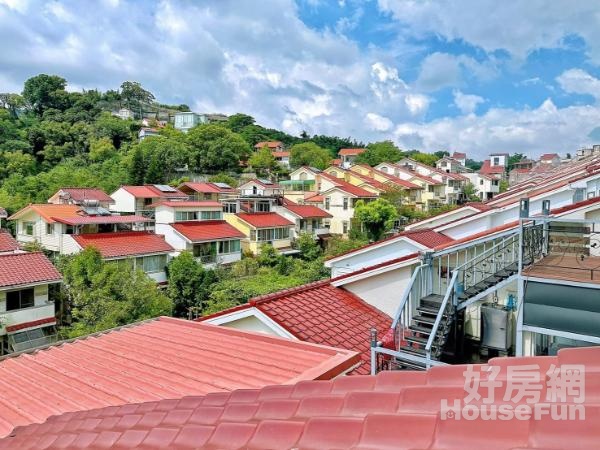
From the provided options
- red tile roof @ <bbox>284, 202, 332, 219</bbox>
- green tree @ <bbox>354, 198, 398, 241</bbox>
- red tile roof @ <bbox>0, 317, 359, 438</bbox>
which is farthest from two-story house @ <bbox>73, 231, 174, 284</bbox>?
red tile roof @ <bbox>0, 317, 359, 438</bbox>

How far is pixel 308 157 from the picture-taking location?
66.3 metres

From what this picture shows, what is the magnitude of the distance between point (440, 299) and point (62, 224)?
25239mm

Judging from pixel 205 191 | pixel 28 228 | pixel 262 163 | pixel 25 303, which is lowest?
pixel 25 303

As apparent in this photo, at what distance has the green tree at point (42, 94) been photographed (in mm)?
64688

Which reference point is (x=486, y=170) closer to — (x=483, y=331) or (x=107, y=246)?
(x=107, y=246)

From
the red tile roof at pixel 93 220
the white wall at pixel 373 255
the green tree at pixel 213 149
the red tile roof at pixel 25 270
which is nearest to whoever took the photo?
the white wall at pixel 373 255

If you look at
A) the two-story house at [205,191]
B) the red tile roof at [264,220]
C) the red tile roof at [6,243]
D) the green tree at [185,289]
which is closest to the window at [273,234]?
the red tile roof at [264,220]

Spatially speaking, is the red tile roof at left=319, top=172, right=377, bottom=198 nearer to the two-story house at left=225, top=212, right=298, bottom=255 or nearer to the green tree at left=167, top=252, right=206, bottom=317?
the two-story house at left=225, top=212, right=298, bottom=255

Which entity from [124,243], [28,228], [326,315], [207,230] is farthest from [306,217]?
[326,315]

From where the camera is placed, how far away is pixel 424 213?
44.7 m

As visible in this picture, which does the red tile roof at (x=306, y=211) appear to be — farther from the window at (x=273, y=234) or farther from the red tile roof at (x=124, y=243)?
the red tile roof at (x=124, y=243)

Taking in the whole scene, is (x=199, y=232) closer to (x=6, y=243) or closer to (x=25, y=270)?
(x=6, y=243)

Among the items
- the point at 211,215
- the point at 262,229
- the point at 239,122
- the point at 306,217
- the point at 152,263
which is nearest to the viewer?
the point at 152,263

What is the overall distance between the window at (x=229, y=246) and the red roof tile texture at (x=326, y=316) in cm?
2258
